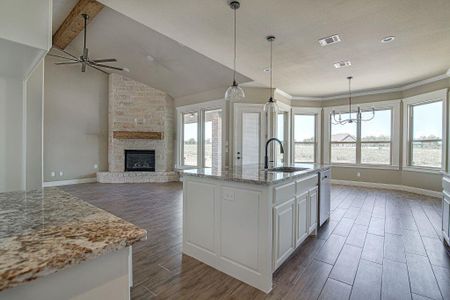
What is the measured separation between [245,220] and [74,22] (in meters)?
5.35

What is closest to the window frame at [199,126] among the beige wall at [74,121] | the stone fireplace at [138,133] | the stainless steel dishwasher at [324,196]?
the stone fireplace at [138,133]

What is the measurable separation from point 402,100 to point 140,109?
7479mm

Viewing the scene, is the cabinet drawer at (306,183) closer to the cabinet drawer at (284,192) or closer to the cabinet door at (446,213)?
the cabinet drawer at (284,192)

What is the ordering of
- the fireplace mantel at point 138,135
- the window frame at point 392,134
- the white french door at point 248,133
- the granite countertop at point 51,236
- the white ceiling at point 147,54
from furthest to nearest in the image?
the fireplace mantel at point 138,135 < the window frame at point 392,134 < the white french door at point 248,133 < the white ceiling at point 147,54 < the granite countertop at point 51,236

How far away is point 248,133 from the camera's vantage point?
6230 mm

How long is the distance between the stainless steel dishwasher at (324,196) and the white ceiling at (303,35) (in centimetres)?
210

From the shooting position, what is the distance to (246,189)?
2.09 m

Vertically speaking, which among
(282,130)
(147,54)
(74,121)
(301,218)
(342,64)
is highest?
(147,54)

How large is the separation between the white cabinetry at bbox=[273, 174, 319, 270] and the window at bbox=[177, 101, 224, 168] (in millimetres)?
3735

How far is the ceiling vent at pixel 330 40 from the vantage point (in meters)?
3.60

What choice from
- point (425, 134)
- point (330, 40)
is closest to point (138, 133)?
point (330, 40)

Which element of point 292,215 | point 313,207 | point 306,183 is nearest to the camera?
point 292,215

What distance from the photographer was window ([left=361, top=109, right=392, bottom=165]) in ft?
21.2

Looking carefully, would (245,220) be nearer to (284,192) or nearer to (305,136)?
(284,192)
